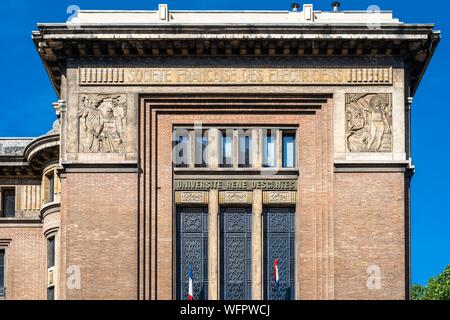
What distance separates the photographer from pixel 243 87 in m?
42.8

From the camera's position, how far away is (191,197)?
4256cm

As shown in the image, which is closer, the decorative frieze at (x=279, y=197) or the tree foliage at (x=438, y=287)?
the decorative frieze at (x=279, y=197)

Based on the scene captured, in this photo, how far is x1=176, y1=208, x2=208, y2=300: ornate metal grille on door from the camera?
42000mm

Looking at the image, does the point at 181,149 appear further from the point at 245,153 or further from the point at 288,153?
the point at 288,153

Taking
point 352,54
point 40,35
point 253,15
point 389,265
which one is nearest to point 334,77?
point 352,54

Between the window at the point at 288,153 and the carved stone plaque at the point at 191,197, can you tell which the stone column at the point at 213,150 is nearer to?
the carved stone plaque at the point at 191,197

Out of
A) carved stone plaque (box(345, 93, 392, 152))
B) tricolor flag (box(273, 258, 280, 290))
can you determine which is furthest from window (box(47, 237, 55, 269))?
carved stone plaque (box(345, 93, 392, 152))

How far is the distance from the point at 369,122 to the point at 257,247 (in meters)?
6.01

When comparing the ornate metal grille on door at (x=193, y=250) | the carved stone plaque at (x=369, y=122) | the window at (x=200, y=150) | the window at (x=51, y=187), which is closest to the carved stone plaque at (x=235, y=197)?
the ornate metal grille on door at (x=193, y=250)

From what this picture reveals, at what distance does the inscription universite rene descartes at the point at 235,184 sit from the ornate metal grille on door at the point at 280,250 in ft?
2.73

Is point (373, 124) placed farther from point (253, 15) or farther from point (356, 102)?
point (253, 15)

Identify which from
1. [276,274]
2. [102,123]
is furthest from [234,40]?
[276,274]

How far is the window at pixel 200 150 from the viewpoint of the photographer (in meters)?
42.9
